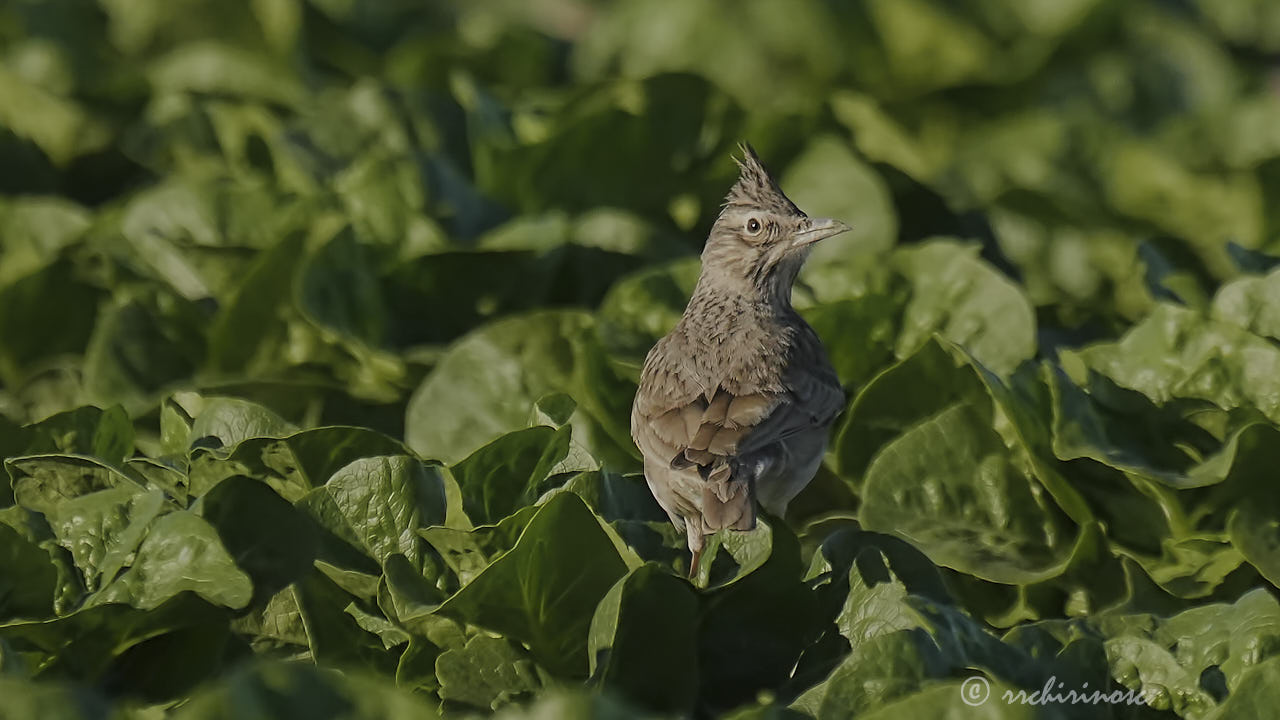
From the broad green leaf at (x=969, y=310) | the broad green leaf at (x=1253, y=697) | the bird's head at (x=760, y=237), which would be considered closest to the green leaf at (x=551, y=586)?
the broad green leaf at (x=1253, y=697)

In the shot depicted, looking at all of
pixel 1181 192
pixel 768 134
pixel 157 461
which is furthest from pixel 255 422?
pixel 1181 192

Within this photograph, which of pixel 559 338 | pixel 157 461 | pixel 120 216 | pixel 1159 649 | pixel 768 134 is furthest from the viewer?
pixel 768 134

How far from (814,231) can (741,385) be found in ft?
1.88

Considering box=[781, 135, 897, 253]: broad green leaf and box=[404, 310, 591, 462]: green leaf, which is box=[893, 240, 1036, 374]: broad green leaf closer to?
box=[781, 135, 897, 253]: broad green leaf

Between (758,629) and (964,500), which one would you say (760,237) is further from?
(758,629)

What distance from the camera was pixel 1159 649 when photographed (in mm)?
2910

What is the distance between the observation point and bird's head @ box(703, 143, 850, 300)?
4.16 m

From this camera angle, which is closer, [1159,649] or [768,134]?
[1159,649]

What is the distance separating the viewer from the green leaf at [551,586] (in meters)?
2.99

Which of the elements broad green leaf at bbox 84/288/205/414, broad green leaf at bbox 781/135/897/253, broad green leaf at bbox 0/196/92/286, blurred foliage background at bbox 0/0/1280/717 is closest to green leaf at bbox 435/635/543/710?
blurred foliage background at bbox 0/0/1280/717

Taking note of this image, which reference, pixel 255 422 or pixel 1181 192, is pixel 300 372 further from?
pixel 1181 192

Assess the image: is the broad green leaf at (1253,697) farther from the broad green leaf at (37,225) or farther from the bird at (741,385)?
the broad green leaf at (37,225)

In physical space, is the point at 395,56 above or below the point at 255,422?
below

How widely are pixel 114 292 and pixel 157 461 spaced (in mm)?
1680
